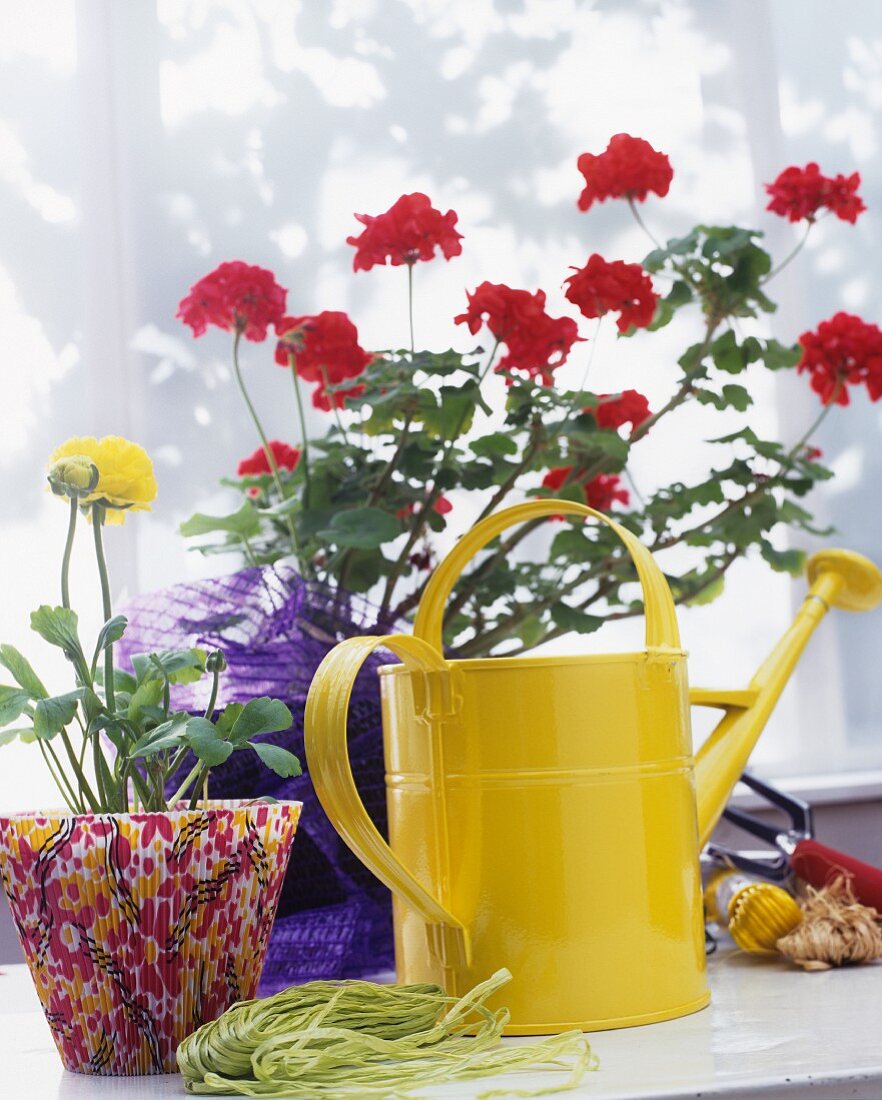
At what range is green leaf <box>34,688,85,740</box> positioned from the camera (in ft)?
1.68

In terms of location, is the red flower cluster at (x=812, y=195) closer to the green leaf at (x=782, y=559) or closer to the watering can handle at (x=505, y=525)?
the green leaf at (x=782, y=559)

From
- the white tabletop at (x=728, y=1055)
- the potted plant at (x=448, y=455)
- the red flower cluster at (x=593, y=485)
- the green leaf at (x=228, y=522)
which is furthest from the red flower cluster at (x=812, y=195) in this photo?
the white tabletop at (x=728, y=1055)

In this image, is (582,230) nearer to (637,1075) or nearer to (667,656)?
(667,656)

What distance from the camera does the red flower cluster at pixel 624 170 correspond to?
95 centimetres

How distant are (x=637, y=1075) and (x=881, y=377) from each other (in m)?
0.75

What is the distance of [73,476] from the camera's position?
21.6 inches

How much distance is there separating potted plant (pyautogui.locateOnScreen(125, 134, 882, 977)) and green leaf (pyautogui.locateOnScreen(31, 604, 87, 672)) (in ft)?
0.68

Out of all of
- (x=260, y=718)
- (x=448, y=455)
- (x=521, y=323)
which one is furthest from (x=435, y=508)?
(x=260, y=718)

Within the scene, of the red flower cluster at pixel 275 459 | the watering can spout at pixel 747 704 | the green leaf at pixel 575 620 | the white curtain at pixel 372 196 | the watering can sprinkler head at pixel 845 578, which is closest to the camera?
the watering can spout at pixel 747 704

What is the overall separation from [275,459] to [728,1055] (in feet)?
2.34

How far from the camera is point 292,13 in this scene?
1.39m

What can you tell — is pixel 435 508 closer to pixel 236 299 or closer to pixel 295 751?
pixel 236 299

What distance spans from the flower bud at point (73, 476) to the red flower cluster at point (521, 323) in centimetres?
Answer: 39

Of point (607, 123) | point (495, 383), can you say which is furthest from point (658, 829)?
point (607, 123)
